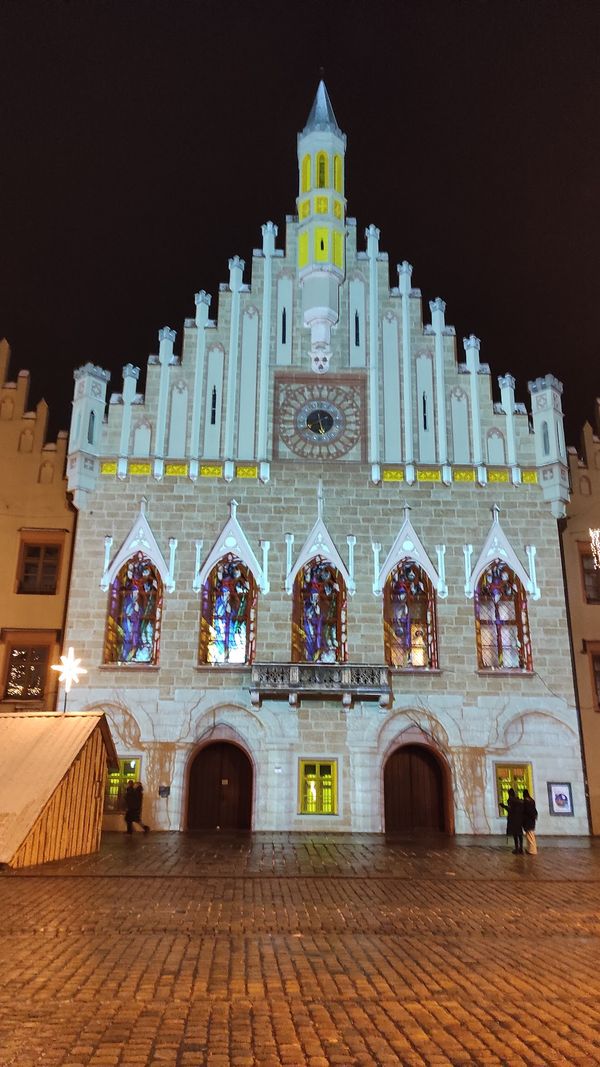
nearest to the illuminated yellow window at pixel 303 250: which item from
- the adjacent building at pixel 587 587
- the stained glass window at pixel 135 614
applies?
the adjacent building at pixel 587 587

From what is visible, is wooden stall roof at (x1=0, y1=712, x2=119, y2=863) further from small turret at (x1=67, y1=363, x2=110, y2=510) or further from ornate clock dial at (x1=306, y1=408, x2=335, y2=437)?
ornate clock dial at (x1=306, y1=408, x2=335, y2=437)

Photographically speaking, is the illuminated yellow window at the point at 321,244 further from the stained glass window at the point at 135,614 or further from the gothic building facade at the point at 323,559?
the stained glass window at the point at 135,614

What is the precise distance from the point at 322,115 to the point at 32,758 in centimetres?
2422

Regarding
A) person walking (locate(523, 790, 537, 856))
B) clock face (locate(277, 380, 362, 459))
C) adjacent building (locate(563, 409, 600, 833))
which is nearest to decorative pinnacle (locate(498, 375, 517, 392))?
adjacent building (locate(563, 409, 600, 833))

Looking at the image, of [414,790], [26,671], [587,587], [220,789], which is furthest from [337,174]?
[220,789]

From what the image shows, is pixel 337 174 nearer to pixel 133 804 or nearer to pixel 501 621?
pixel 501 621

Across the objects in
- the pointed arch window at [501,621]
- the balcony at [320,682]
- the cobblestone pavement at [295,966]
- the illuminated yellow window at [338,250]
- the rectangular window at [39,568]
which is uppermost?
the illuminated yellow window at [338,250]

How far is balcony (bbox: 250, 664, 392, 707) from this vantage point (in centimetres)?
2314

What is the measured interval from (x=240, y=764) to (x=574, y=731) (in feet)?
33.3

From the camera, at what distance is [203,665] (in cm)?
2406

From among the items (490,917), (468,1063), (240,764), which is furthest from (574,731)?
(468,1063)

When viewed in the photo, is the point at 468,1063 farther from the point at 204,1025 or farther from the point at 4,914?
the point at 4,914

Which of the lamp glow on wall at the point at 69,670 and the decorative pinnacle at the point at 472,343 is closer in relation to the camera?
the lamp glow on wall at the point at 69,670

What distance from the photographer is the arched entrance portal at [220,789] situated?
77.6ft
